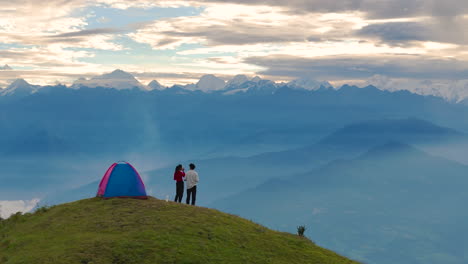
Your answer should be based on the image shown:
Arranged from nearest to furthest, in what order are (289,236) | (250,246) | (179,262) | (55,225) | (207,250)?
1. (179,262)
2. (207,250)
3. (250,246)
4. (55,225)
5. (289,236)

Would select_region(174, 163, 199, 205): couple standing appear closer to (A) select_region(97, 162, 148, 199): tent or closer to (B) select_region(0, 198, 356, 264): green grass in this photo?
(B) select_region(0, 198, 356, 264): green grass

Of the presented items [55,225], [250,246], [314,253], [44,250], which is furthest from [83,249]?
[314,253]

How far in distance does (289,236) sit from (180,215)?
6.61 meters

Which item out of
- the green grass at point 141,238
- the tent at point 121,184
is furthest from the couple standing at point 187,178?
the tent at point 121,184

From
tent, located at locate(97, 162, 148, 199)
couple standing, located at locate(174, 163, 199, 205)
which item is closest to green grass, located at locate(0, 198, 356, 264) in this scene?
tent, located at locate(97, 162, 148, 199)

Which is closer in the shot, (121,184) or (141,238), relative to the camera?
(141,238)

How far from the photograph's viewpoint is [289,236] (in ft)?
90.8

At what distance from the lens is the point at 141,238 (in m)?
22.3

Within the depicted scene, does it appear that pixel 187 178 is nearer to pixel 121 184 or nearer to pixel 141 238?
pixel 121 184

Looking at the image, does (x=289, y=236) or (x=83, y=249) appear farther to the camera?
(x=289, y=236)

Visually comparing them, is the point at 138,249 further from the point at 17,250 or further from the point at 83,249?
the point at 17,250

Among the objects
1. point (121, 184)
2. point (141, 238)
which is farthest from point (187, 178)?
point (141, 238)

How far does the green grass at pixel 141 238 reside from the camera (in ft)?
68.2

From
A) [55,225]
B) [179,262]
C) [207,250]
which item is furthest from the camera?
[55,225]
